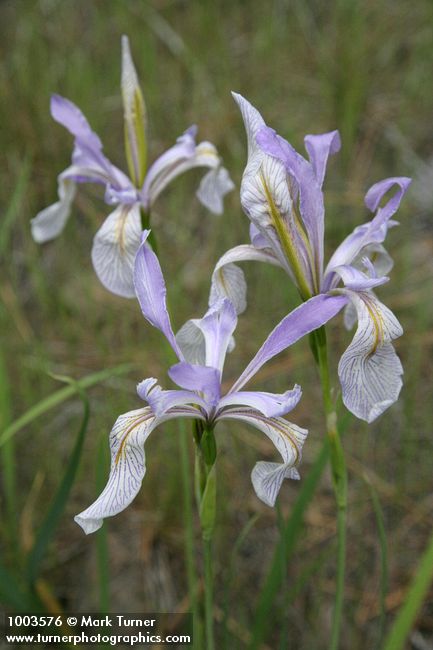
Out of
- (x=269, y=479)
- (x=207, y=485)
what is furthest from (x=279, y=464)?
(x=207, y=485)

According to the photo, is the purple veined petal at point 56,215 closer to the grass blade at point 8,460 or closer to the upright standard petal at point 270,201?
the grass blade at point 8,460

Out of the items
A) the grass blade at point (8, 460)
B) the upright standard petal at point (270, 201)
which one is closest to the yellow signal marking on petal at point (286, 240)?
the upright standard petal at point (270, 201)

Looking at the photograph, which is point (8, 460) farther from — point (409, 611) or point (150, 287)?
point (409, 611)

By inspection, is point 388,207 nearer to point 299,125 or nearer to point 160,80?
point 299,125

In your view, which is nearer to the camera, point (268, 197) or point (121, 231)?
point (268, 197)

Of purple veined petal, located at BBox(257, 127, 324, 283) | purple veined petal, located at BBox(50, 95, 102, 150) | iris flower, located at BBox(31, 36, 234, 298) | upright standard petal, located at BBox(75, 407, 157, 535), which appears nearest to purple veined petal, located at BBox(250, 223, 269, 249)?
purple veined petal, located at BBox(257, 127, 324, 283)

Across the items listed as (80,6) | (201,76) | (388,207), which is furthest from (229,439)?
(80,6)

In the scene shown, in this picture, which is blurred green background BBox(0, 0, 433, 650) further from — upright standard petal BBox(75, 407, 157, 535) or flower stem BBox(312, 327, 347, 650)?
flower stem BBox(312, 327, 347, 650)
